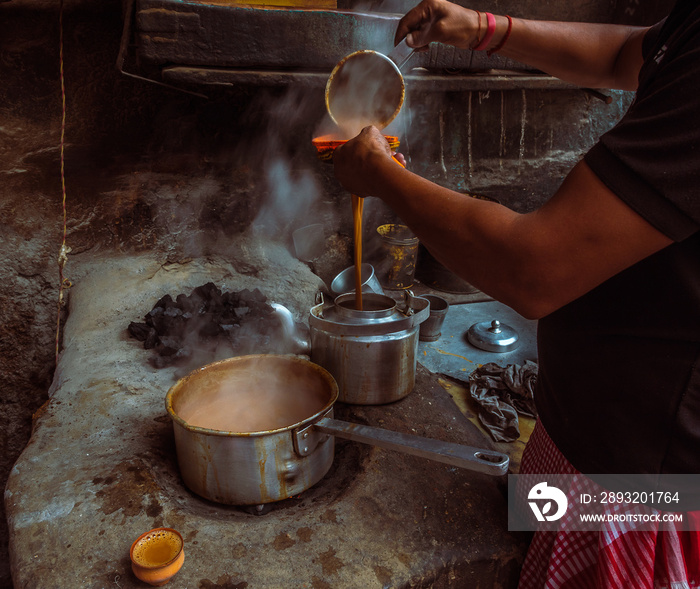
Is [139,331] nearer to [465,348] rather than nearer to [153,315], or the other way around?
[153,315]

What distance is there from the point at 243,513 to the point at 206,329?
1.42 meters

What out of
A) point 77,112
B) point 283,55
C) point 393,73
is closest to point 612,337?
point 393,73

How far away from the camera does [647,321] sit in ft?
3.76

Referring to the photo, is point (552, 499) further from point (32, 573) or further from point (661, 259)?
point (32, 573)

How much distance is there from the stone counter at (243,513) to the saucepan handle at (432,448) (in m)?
0.33

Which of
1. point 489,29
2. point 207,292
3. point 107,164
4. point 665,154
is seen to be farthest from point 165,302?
point 665,154

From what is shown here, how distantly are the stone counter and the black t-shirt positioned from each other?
534 mm

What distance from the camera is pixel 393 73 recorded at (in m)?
2.36

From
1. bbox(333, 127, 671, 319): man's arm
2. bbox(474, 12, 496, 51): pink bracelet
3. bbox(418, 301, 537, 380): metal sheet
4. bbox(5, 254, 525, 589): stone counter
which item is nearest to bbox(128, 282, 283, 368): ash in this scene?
bbox(5, 254, 525, 589): stone counter

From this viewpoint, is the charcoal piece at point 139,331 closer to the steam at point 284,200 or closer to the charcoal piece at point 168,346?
the charcoal piece at point 168,346

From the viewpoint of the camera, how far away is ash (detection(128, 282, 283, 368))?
2795 millimetres

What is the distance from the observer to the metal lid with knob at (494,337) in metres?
3.78

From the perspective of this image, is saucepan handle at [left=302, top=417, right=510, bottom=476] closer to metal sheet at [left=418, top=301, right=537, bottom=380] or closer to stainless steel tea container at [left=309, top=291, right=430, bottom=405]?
stainless steel tea container at [left=309, top=291, right=430, bottom=405]

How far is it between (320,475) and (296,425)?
1.12 feet
